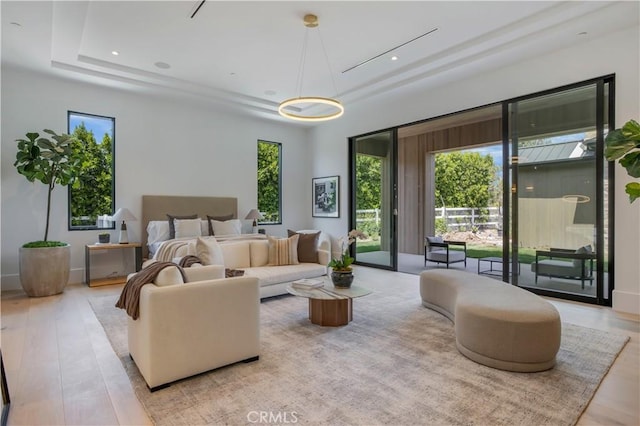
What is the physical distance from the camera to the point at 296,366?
105 inches

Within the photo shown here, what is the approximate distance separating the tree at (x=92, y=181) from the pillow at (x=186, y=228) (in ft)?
4.14

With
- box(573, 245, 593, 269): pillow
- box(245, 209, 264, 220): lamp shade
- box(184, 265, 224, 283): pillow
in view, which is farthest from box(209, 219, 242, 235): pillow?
box(573, 245, 593, 269): pillow

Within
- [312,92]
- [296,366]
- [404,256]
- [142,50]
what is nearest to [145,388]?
[296,366]

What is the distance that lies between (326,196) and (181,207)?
11.1 feet

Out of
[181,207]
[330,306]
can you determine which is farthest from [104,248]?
[330,306]

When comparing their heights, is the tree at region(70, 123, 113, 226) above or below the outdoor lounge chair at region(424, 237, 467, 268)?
above

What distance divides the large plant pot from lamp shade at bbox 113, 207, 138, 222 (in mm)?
959

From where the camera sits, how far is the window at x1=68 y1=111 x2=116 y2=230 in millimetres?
5809

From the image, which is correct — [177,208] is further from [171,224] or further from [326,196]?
[326,196]

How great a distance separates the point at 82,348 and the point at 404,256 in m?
7.45

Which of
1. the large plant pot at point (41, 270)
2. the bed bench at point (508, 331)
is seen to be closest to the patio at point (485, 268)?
the bed bench at point (508, 331)

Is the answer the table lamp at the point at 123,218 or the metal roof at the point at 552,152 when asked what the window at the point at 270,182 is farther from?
the metal roof at the point at 552,152

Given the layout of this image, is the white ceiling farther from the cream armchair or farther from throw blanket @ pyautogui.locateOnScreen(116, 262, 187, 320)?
the cream armchair

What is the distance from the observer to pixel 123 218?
5656 mm
